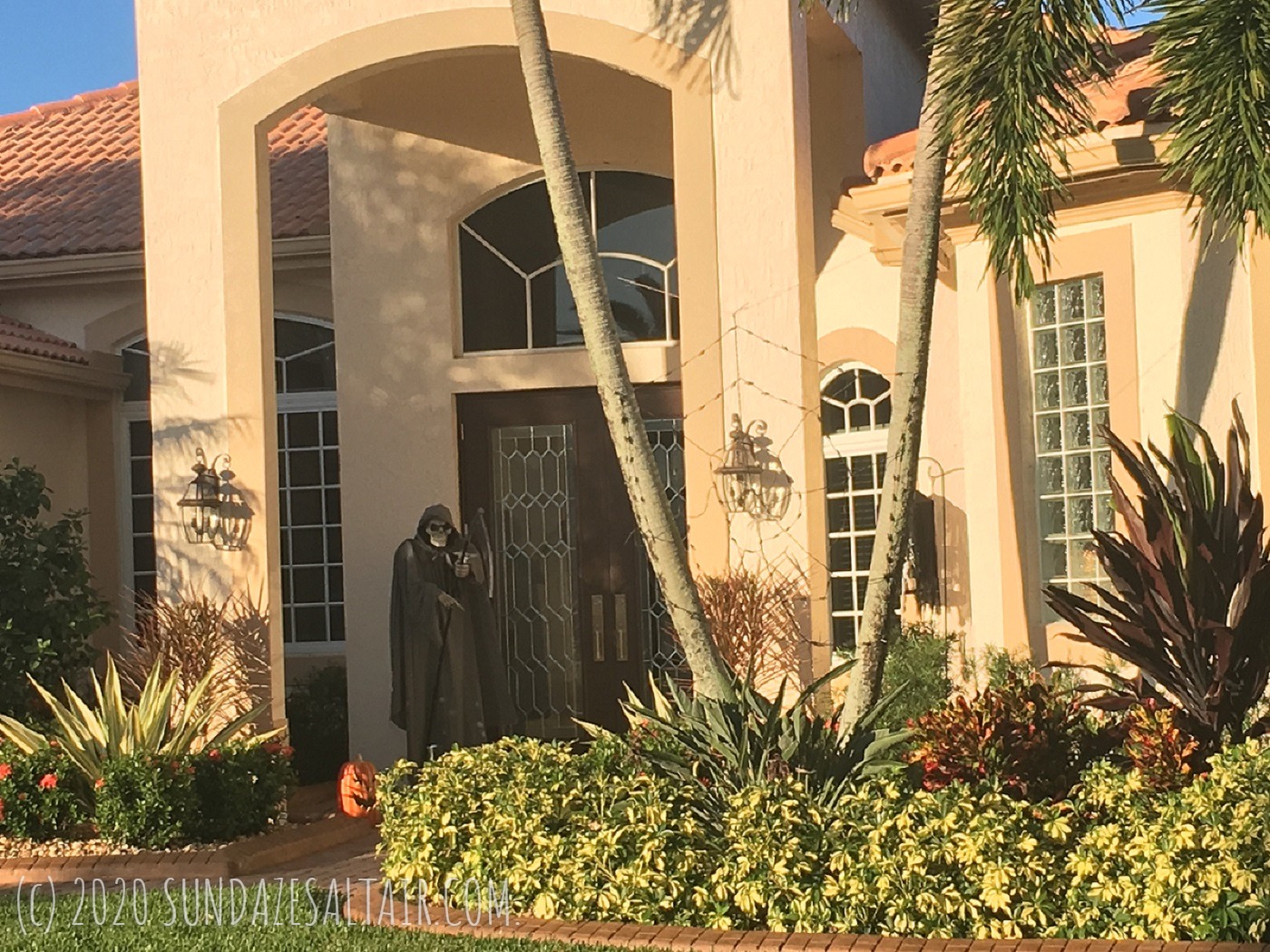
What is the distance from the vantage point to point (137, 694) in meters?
11.5

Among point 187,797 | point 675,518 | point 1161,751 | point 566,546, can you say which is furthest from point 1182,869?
point 566,546

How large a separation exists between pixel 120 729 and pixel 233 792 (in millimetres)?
770

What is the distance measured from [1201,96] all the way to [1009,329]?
3.50 meters

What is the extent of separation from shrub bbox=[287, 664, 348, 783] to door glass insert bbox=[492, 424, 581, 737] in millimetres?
1379

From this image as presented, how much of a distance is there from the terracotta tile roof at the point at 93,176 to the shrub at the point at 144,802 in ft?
19.3

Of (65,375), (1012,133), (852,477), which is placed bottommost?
(852,477)

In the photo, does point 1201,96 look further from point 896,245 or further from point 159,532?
point 159,532

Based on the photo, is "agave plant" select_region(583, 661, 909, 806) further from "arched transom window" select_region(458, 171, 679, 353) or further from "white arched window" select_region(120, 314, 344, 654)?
"white arched window" select_region(120, 314, 344, 654)

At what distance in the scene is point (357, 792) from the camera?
432 inches

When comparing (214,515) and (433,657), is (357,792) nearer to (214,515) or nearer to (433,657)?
(433,657)

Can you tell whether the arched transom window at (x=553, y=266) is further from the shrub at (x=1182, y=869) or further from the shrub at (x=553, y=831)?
the shrub at (x=1182, y=869)

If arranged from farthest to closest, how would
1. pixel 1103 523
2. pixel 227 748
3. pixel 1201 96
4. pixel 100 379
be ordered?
pixel 100 379 < pixel 1103 523 < pixel 227 748 < pixel 1201 96

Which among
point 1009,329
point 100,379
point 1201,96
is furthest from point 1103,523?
point 100,379

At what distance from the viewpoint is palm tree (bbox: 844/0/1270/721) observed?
764 centimetres
